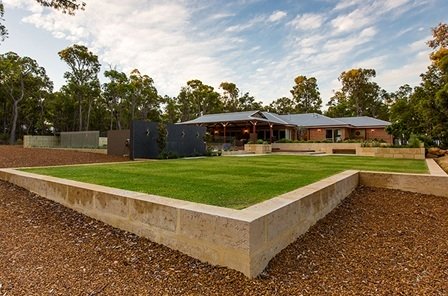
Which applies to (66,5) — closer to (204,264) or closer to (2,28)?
(2,28)

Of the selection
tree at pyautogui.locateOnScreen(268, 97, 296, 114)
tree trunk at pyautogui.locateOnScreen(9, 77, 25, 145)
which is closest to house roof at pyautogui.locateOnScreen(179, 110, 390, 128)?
tree at pyautogui.locateOnScreen(268, 97, 296, 114)

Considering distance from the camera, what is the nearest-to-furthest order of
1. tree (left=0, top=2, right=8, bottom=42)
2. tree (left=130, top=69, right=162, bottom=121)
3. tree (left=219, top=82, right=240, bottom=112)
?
tree (left=0, top=2, right=8, bottom=42)
tree (left=130, top=69, right=162, bottom=121)
tree (left=219, top=82, right=240, bottom=112)

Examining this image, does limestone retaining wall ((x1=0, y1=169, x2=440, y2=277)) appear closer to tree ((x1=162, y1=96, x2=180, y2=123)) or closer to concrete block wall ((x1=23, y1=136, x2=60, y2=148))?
concrete block wall ((x1=23, y1=136, x2=60, y2=148))

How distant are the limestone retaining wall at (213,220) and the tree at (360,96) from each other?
4252 cm

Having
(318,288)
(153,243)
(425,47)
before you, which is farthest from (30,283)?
(425,47)

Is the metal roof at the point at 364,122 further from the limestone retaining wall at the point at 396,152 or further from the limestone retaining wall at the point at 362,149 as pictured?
the limestone retaining wall at the point at 396,152

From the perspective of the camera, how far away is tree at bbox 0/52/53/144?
2825 centimetres

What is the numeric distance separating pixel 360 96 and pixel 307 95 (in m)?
8.20

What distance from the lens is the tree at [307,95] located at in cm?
4678

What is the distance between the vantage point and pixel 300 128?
2841cm

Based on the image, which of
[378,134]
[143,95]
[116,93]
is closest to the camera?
[378,134]

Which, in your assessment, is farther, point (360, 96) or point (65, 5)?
point (360, 96)

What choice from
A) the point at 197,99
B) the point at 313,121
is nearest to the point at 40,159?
the point at 313,121

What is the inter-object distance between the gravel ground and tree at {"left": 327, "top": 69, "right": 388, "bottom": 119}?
138 feet
